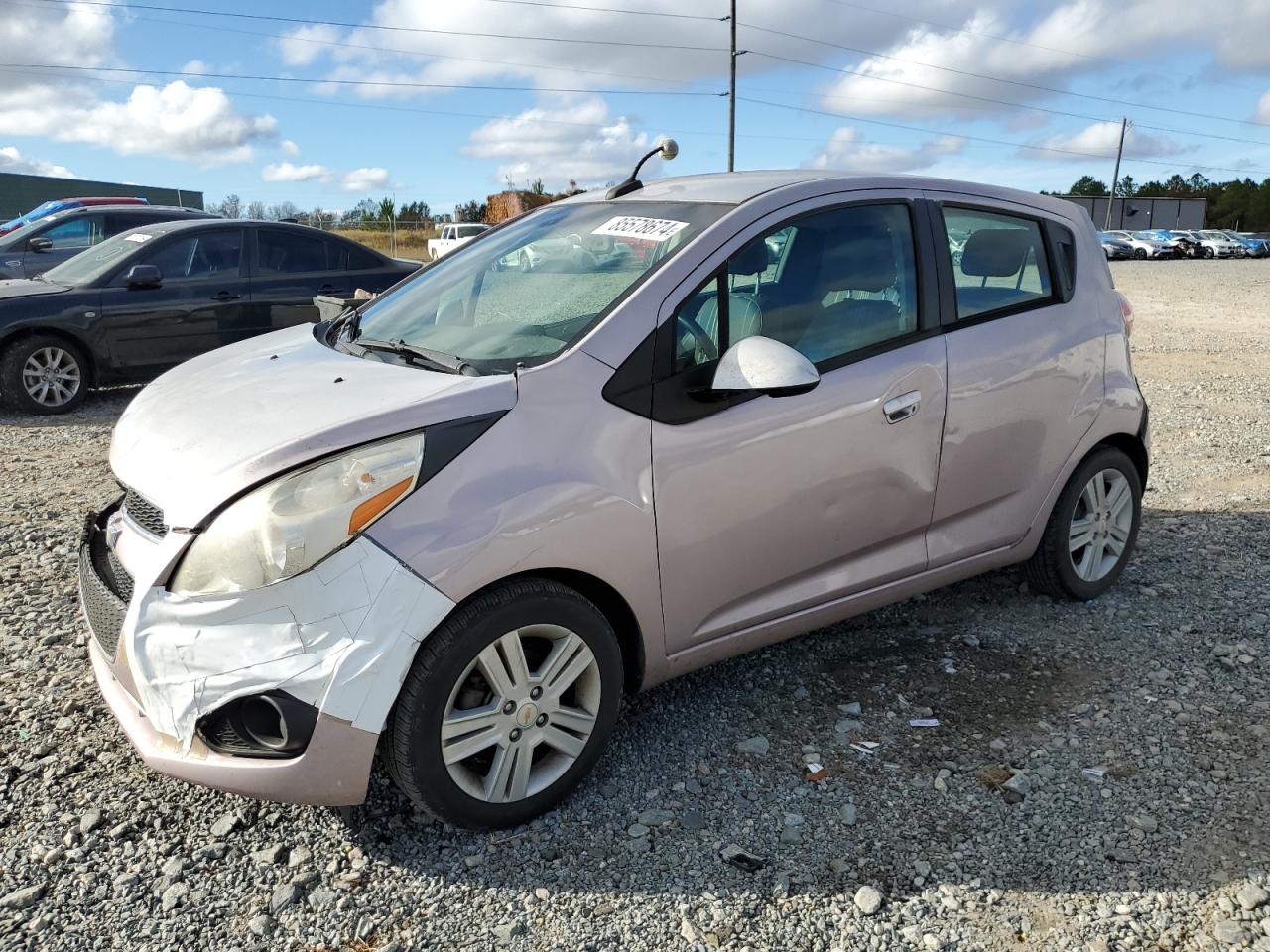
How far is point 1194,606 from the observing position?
4418 millimetres

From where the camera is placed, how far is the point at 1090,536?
14.3 feet

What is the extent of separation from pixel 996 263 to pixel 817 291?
980 mm

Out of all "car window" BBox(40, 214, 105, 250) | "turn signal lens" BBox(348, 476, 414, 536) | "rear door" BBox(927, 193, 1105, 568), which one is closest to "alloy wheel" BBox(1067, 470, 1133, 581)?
"rear door" BBox(927, 193, 1105, 568)

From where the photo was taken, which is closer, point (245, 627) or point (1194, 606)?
point (245, 627)

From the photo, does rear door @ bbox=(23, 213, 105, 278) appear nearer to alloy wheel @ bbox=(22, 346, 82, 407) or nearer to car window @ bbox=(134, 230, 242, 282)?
car window @ bbox=(134, 230, 242, 282)

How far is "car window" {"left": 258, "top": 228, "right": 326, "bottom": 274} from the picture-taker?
912cm

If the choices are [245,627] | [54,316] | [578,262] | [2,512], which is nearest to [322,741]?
[245,627]

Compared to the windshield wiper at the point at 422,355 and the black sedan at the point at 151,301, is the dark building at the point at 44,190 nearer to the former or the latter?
the black sedan at the point at 151,301

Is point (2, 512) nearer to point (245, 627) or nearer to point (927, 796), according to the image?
point (245, 627)

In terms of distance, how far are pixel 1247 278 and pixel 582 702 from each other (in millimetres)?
33892

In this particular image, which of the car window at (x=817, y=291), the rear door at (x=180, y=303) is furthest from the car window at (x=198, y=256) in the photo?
the car window at (x=817, y=291)

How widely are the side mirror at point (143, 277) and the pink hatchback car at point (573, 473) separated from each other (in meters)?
5.29

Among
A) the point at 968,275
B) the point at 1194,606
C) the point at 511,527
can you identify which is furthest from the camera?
the point at 1194,606

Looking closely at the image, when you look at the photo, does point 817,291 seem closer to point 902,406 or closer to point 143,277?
point 902,406
